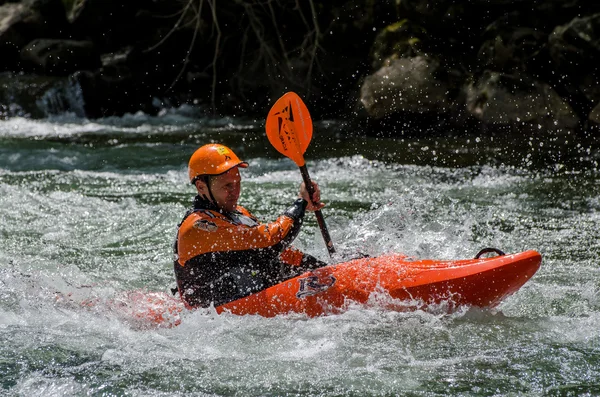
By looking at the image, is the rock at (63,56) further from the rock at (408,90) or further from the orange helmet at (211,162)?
the orange helmet at (211,162)

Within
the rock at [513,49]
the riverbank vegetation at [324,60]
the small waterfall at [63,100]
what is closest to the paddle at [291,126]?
the riverbank vegetation at [324,60]

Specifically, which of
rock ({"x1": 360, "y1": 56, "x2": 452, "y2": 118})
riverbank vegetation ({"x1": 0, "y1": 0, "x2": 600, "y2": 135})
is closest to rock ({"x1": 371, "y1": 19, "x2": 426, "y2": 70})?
riverbank vegetation ({"x1": 0, "y1": 0, "x2": 600, "y2": 135})

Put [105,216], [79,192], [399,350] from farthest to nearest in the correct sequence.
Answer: [79,192], [105,216], [399,350]

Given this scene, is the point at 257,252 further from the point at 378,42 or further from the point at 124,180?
the point at 378,42

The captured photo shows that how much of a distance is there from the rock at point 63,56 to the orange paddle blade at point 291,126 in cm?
850

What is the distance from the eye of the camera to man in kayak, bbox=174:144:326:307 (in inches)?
170

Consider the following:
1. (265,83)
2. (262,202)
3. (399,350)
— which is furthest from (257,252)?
(265,83)

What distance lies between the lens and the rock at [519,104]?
9612 millimetres

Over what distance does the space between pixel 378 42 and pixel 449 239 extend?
576 centimetres

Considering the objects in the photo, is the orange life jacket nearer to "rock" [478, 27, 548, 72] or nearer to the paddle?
the paddle

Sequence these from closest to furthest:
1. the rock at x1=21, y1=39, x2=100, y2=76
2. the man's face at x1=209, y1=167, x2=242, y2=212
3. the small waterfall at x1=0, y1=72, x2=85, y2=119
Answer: the man's face at x1=209, y1=167, x2=242, y2=212
the small waterfall at x1=0, y1=72, x2=85, y2=119
the rock at x1=21, y1=39, x2=100, y2=76

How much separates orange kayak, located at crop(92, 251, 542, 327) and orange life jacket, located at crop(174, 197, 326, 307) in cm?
9

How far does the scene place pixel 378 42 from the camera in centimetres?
1103

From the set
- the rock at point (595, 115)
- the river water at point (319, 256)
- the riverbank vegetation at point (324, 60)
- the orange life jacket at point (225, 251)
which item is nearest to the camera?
the river water at point (319, 256)
